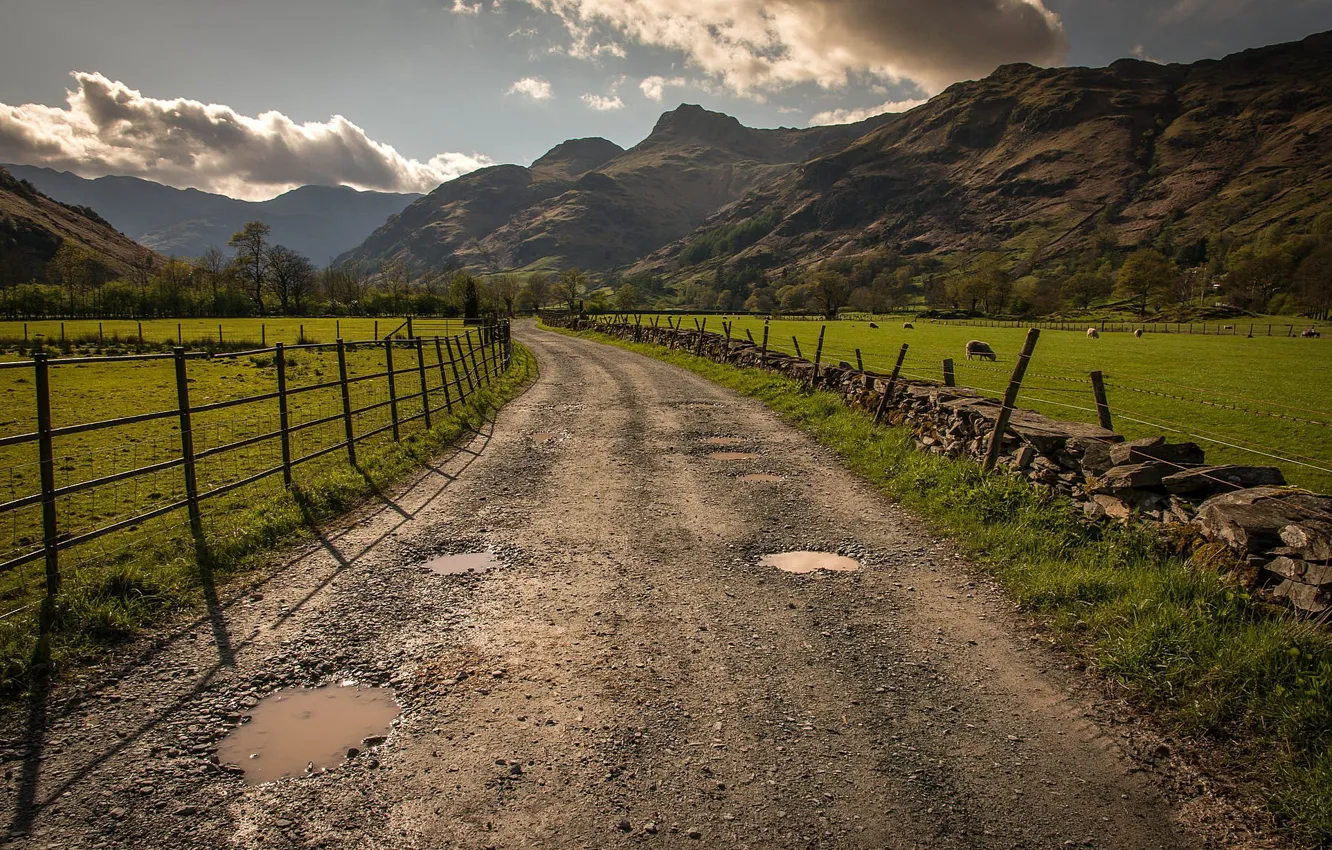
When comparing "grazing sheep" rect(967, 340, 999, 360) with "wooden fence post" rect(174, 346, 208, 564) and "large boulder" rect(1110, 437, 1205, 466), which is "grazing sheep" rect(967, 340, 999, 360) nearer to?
"large boulder" rect(1110, 437, 1205, 466)

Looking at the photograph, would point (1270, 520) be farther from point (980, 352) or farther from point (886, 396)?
point (980, 352)

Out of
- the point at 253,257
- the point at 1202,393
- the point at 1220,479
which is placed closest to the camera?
the point at 1220,479

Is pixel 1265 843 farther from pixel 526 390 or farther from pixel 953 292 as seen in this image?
pixel 953 292

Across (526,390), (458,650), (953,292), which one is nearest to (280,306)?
(526,390)

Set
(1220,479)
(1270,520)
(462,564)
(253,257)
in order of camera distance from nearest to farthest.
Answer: (1270,520), (1220,479), (462,564), (253,257)

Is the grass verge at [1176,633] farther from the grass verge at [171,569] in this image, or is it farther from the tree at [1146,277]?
the tree at [1146,277]

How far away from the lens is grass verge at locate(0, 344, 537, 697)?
17.3 ft

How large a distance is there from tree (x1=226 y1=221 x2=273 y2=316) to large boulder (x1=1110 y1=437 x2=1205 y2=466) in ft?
471

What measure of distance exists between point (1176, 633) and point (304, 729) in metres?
6.69

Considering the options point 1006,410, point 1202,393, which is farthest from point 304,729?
point 1202,393

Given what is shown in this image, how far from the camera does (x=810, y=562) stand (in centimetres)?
752

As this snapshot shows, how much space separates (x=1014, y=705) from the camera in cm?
477

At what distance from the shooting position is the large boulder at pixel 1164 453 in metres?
7.04

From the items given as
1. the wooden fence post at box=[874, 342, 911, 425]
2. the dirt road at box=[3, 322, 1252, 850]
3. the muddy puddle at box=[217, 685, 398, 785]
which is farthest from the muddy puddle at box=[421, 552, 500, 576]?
the wooden fence post at box=[874, 342, 911, 425]
